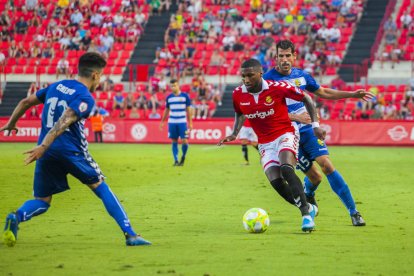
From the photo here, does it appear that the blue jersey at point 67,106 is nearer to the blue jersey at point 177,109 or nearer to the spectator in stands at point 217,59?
the blue jersey at point 177,109

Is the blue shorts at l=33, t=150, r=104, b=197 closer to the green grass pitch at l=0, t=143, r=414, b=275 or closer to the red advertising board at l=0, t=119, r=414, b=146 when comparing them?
the green grass pitch at l=0, t=143, r=414, b=275

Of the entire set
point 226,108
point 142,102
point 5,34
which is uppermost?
point 5,34

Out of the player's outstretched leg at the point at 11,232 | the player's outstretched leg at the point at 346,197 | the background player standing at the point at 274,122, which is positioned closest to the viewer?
the player's outstretched leg at the point at 11,232

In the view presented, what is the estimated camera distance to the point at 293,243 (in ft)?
31.0

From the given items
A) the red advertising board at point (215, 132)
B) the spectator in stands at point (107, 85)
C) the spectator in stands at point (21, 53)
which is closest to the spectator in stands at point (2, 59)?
the spectator in stands at point (21, 53)

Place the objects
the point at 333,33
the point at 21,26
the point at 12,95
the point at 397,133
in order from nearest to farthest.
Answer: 1. the point at 397,133
2. the point at 333,33
3. the point at 12,95
4. the point at 21,26

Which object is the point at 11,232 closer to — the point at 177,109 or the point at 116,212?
the point at 116,212

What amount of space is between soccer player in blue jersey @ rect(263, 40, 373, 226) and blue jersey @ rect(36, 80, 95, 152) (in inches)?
133

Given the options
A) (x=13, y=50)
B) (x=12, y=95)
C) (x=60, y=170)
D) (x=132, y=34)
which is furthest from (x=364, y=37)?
(x=60, y=170)

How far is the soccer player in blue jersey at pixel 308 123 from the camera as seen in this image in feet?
37.7

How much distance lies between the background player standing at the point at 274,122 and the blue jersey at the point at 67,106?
2.34 m

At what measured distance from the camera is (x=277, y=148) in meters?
10.8

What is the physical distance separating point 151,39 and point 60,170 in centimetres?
3599

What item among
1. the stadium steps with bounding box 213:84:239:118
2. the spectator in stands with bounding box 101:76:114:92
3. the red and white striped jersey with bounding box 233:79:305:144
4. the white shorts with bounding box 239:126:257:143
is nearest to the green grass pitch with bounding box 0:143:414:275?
the red and white striped jersey with bounding box 233:79:305:144
